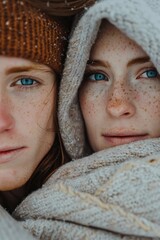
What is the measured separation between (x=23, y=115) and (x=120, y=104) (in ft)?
0.67

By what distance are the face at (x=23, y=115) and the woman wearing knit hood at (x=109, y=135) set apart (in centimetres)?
4

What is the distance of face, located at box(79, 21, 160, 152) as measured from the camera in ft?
3.88

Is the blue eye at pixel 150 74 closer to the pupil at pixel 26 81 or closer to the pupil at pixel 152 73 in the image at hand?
the pupil at pixel 152 73

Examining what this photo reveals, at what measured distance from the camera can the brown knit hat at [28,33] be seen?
112 cm

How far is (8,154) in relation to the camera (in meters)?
1.18

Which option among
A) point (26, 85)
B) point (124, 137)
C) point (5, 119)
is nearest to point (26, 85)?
point (26, 85)

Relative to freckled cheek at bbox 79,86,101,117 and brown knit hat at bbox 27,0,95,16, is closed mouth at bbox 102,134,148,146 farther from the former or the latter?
brown knit hat at bbox 27,0,95,16

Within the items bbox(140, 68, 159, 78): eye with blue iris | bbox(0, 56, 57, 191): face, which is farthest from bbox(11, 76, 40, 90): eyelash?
bbox(140, 68, 159, 78): eye with blue iris

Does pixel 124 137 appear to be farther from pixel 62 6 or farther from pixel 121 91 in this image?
pixel 62 6

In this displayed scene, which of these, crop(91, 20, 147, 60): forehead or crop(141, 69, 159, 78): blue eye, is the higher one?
crop(91, 20, 147, 60): forehead

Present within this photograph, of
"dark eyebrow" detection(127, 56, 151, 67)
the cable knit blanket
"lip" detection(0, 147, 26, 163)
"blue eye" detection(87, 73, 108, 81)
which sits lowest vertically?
the cable knit blanket

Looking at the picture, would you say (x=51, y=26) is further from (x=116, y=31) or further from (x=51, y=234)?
(x=51, y=234)

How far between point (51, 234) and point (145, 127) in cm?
30

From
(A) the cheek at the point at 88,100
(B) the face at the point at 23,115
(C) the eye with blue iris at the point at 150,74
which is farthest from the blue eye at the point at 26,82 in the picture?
(C) the eye with blue iris at the point at 150,74
